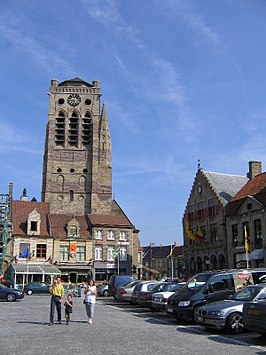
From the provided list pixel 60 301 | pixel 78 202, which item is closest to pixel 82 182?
pixel 78 202

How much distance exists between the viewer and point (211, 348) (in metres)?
10.6

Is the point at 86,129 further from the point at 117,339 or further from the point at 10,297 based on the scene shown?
the point at 117,339

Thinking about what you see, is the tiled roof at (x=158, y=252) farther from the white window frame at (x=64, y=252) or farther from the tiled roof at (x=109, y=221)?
the white window frame at (x=64, y=252)

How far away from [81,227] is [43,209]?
227 inches

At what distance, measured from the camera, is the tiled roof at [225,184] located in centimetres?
4462

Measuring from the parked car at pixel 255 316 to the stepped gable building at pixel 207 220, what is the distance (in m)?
30.2

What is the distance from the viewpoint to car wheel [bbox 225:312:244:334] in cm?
1289

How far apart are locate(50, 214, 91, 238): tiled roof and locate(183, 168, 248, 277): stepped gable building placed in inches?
536

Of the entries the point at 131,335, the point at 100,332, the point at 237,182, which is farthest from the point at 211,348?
the point at 237,182

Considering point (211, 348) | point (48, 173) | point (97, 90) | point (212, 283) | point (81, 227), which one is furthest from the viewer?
point (97, 90)

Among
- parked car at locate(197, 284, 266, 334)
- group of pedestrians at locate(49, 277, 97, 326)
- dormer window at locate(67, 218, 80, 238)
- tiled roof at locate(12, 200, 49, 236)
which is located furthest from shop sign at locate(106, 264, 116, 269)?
parked car at locate(197, 284, 266, 334)

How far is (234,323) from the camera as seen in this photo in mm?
13000

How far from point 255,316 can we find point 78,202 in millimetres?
56236

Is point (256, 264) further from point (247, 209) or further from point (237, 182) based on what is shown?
point (237, 182)
